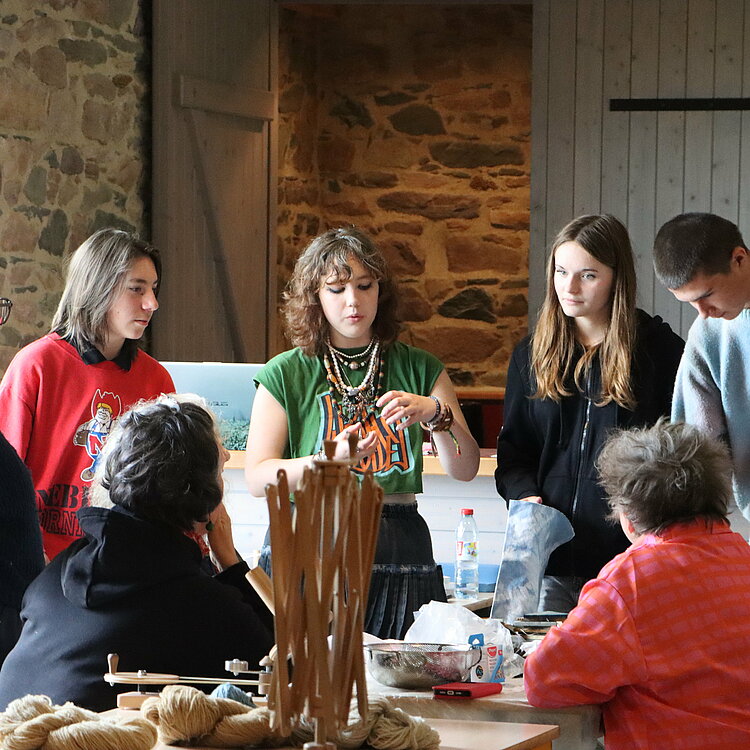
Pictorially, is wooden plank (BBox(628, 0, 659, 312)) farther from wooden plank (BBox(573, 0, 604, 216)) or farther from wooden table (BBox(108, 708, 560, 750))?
wooden table (BBox(108, 708, 560, 750))

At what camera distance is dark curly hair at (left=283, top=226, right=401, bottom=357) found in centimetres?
301

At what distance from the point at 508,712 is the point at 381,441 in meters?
1.08

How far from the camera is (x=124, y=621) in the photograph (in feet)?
6.42

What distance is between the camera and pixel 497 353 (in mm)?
7934

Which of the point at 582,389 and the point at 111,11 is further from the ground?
the point at 111,11

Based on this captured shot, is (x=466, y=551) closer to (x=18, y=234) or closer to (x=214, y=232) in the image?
(x=18, y=234)

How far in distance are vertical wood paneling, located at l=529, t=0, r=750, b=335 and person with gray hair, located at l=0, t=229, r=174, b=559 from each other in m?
3.05

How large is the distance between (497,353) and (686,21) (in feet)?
8.63

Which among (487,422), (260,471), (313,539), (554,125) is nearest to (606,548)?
(260,471)

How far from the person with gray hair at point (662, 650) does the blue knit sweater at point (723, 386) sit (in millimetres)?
601

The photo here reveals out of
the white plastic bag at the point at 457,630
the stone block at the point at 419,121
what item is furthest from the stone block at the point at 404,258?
the white plastic bag at the point at 457,630

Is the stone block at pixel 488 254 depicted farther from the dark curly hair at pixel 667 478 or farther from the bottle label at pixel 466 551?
the dark curly hair at pixel 667 478

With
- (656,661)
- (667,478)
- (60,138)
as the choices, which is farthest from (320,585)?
(60,138)

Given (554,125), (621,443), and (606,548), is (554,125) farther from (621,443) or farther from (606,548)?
(621,443)
